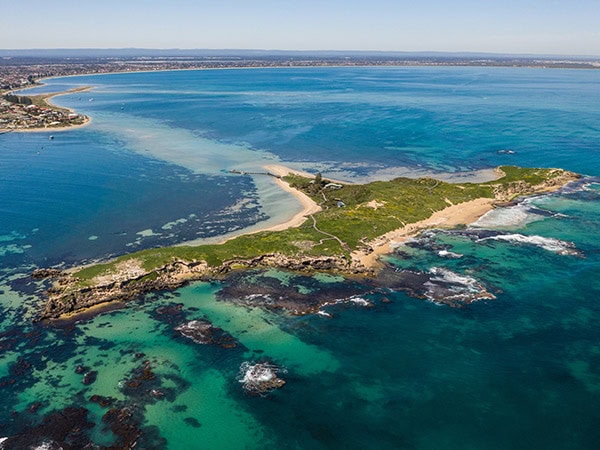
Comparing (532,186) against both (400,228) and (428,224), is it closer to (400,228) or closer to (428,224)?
(428,224)

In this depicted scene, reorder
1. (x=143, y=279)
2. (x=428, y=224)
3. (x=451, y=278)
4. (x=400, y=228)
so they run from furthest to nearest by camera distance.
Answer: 1. (x=428, y=224)
2. (x=400, y=228)
3. (x=451, y=278)
4. (x=143, y=279)

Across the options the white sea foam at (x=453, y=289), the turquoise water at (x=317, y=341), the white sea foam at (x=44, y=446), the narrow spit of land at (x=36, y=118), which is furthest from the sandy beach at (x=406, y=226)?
the narrow spit of land at (x=36, y=118)

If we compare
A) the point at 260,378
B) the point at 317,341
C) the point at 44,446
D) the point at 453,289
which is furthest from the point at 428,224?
the point at 44,446

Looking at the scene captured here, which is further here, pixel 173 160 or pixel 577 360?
pixel 173 160

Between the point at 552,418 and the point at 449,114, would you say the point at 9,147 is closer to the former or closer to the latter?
the point at 552,418

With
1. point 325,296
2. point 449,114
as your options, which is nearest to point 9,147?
point 325,296

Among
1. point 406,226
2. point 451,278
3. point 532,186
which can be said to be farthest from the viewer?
point 532,186
